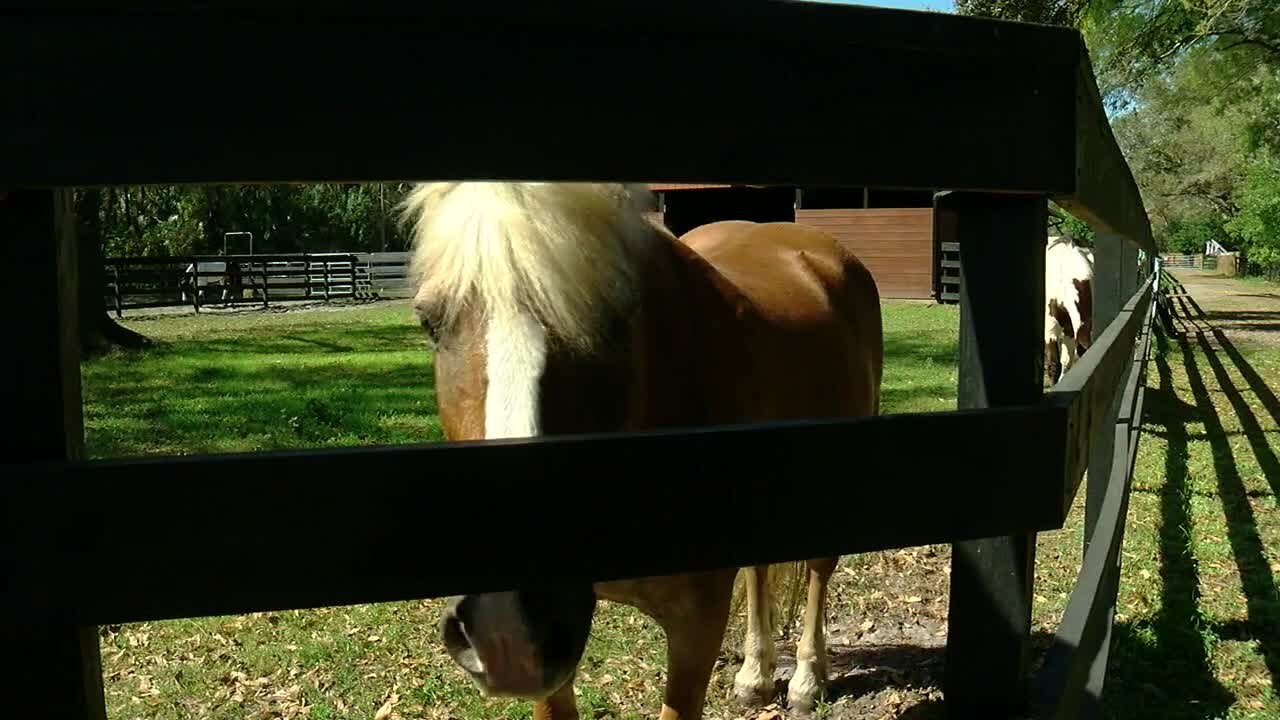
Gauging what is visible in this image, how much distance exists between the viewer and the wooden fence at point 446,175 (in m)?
0.91

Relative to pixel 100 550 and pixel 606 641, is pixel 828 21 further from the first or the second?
pixel 606 641

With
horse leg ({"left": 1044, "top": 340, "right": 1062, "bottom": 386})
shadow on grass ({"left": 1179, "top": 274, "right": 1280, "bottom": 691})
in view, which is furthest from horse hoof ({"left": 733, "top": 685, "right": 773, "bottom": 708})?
horse leg ({"left": 1044, "top": 340, "right": 1062, "bottom": 386})

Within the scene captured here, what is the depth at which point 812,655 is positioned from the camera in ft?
13.1

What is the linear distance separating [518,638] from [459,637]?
0.14 m

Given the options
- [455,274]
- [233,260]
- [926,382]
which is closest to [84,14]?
[455,274]

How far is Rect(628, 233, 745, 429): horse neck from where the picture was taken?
245 centimetres

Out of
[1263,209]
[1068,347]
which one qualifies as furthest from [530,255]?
[1263,209]

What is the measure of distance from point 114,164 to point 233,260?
2709cm

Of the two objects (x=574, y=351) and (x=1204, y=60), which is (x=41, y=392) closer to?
(x=574, y=351)

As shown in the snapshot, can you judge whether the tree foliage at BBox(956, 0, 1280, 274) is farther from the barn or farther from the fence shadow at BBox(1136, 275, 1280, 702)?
the barn

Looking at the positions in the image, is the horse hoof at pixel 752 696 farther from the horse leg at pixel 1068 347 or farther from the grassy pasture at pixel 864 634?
the horse leg at pixel 1068 347

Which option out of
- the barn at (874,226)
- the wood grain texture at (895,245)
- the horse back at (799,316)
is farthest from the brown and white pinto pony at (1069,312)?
the wood grain texture at (895,245)

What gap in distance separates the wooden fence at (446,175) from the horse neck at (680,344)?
3.75ft

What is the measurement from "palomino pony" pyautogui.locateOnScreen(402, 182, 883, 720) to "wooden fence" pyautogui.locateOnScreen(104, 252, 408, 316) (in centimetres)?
2118
